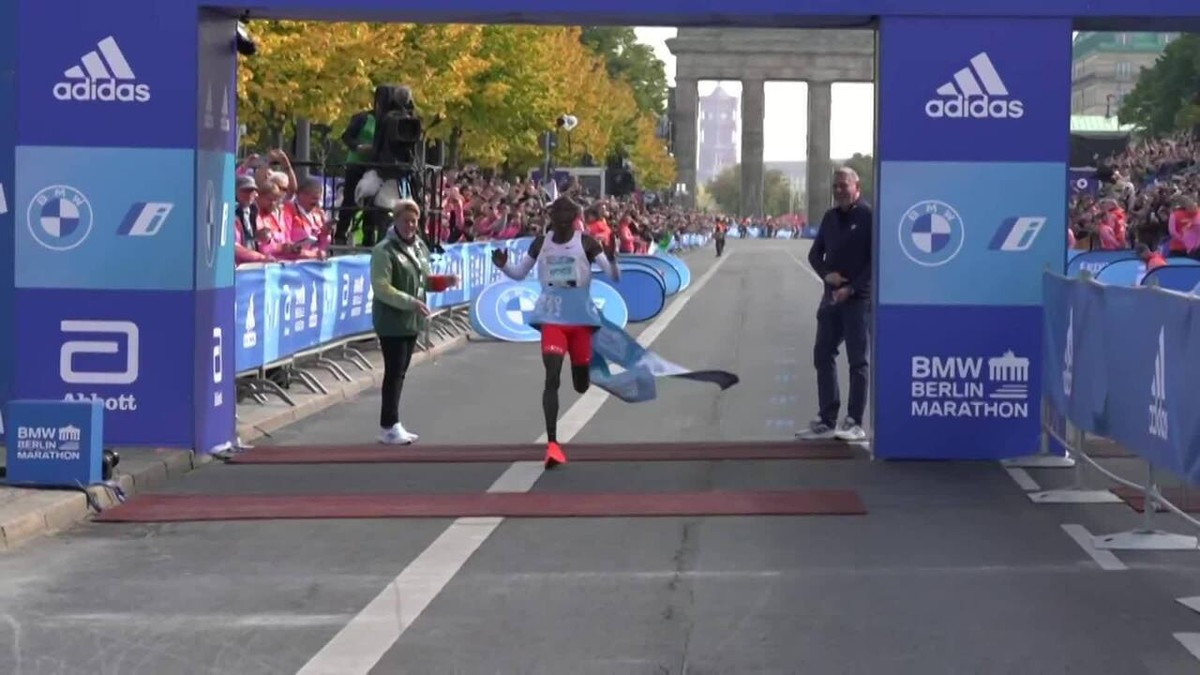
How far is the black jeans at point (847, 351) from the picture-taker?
16.7 m

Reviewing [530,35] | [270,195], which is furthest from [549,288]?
[530,35]

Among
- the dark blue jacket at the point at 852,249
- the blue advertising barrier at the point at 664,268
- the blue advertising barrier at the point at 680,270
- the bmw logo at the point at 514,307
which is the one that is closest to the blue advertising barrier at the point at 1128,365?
the dark blue jacket at the point at 852,249

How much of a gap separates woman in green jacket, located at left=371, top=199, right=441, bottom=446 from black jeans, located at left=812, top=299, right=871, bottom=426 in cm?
305

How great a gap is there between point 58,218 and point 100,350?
94 centimetres

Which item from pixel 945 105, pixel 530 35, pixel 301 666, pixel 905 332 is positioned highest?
pixel 530 35

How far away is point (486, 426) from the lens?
60.1 feet

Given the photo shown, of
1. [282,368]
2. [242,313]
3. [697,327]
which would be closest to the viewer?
[242,313]

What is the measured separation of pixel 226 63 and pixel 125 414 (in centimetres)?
265

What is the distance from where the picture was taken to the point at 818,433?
55.4 feet

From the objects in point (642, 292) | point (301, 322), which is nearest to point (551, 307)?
point (301, 322)

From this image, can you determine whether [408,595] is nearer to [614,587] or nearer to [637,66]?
[614,587]

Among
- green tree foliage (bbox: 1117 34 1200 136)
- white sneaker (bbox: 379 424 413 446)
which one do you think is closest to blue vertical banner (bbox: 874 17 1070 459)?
white sneaker (bbox: 379 424 413 446)

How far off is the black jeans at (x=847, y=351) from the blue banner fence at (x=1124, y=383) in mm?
1793

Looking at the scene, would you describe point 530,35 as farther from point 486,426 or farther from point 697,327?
point 486,426
